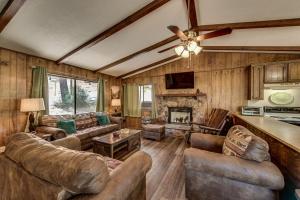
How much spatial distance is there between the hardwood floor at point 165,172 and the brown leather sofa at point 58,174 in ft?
2.60

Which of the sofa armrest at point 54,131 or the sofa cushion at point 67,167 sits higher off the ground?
the sofa cushion at point 67,167

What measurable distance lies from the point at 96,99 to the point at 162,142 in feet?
9.53

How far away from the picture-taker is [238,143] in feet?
5.74

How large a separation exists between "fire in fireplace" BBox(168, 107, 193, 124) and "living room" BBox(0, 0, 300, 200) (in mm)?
38

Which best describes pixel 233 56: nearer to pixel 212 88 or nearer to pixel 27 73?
pixel 212 88

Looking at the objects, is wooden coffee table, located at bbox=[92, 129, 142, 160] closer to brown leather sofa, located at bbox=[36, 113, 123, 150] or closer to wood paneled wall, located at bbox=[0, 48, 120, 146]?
brown leather sofa, located at bbox=[36, 113, 123, 150]

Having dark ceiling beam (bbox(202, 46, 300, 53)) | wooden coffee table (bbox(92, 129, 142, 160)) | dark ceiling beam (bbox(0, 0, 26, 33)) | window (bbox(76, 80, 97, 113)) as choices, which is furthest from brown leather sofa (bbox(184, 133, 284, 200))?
window (bbox(76, 80, 97, 113))

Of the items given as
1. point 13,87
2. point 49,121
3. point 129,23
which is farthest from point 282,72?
point 13,87

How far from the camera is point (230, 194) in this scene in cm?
159

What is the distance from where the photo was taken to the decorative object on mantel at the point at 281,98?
374 centimetres

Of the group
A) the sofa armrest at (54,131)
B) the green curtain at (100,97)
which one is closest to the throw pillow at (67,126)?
the sofa armrest at (54,131)

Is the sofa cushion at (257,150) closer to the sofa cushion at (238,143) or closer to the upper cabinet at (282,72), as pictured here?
the sofa cushion at (238,143)

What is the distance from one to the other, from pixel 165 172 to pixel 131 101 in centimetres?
418

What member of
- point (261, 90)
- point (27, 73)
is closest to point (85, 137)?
point (27, 73)
